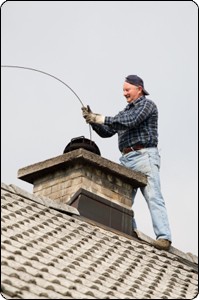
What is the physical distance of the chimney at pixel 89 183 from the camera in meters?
10.3

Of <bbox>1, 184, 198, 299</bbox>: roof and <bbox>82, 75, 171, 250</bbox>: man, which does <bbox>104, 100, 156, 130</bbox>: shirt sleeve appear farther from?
<bbox>1, 184, 198, 299</bbox>: roof

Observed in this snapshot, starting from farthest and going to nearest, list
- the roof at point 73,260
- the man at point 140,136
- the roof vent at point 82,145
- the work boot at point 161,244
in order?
the roof vent at point 82,145 → the man at point 140,136 → the work boot at point 161,244 → the roof at point 73,260

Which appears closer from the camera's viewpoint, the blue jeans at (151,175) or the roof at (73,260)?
the roof at (73,260)

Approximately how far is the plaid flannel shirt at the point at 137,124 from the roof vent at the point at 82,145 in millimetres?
255

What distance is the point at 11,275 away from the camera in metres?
7.01

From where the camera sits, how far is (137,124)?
34.9ft

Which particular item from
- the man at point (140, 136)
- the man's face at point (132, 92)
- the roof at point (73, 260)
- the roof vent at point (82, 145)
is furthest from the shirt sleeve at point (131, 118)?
the roof at point (73, 260)

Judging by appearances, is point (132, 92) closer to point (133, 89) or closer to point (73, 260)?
point (133, 89)

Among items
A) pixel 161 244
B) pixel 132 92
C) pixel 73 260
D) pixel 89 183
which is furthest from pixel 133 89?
pixel 73 260

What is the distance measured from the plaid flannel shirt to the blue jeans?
0.11m

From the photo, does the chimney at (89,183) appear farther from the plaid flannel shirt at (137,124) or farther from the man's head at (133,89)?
the man's head at (133,89)

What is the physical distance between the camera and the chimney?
33.8ft

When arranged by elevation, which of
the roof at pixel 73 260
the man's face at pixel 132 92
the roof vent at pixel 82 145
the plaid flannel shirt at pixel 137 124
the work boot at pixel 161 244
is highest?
the man's face at pixel 132 92

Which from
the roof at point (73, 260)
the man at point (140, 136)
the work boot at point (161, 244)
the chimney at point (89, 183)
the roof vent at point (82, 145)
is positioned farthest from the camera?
the roof vent at point (82, 145)
